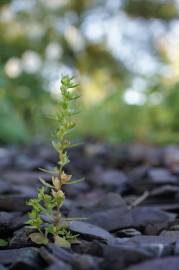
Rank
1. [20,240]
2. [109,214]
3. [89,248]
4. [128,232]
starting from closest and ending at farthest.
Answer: [89,248] → [20,240] → [128,232] → [109,214]

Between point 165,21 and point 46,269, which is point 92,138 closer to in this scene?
point 46,269

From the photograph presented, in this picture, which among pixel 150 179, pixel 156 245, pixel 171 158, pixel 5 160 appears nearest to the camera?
pixel 156 245

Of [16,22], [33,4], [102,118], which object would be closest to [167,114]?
[102,118]

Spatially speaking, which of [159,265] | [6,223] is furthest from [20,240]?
[159,265]

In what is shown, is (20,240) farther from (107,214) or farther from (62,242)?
(107,214)

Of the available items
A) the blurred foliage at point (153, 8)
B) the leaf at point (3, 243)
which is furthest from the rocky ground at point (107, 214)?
the blurred foliage at point (153, 8)

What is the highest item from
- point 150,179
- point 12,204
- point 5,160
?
point 5,160

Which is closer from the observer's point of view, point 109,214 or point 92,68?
point 109,214

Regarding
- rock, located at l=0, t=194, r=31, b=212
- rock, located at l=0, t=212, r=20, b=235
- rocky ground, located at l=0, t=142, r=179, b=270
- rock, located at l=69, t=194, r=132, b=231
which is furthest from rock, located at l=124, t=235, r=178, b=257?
rock, located at l=0, t=194, r=31, b=212
